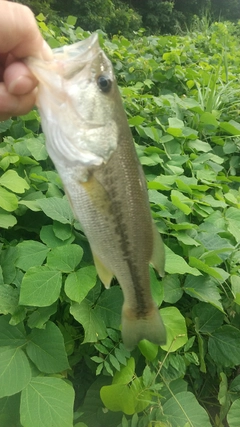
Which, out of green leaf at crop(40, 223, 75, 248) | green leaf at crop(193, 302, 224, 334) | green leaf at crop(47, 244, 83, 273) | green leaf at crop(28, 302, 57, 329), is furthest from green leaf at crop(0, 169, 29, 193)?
green leaf at crop(193, 302, 224, 334)

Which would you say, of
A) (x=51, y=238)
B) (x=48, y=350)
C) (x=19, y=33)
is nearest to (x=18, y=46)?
(x=19, y=33)

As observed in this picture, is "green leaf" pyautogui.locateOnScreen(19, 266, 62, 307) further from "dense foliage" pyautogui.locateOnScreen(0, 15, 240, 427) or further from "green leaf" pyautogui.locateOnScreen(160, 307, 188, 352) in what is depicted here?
"green leaf" pyautogui.locateOnScreen(160, 307, 188, 352)

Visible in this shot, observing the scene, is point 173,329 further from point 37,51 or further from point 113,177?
point 37,51

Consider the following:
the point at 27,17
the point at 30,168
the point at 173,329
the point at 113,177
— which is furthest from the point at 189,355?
the point at 27,17

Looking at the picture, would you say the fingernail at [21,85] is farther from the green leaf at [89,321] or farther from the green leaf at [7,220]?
the green leaf at [89,321]

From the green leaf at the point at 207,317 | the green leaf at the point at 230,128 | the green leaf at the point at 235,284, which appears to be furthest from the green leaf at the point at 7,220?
the green leaf at the point at 230,128

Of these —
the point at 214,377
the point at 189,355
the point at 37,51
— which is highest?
the point at 37,51
